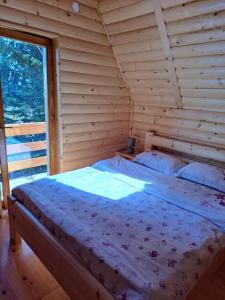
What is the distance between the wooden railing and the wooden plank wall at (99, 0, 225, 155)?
146cm

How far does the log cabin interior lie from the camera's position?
136 cm

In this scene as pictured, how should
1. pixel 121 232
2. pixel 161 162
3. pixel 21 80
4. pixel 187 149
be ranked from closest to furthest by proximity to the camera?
pixel 121 232, pixel 21 80, pixel 161 162, pixel 187 149

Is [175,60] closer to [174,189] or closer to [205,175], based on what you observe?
[205,175]

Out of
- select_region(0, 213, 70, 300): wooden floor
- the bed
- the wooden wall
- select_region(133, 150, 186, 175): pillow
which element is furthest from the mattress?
the wooden wall

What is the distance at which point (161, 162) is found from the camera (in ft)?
9.00

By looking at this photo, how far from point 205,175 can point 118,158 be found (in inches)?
43.1

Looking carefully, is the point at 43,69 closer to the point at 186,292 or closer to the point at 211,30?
the point at 211,30

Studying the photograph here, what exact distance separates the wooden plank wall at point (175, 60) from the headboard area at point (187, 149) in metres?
0.11

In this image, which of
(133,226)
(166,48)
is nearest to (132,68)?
(166,48)

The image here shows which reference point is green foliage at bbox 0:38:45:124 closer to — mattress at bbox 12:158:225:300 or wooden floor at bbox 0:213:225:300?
mattress at bbox 12:158:225:300

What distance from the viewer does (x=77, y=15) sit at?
2482 mm

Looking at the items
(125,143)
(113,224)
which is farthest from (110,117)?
(113,224)

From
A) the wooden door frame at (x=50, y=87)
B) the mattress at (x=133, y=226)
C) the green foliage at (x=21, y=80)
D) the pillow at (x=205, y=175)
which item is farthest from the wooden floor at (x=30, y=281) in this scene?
the green foliage at (x=21, y=80)

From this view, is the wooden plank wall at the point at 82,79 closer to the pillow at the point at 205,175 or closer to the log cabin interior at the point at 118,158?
the log cabin interior at the point at 118,158
